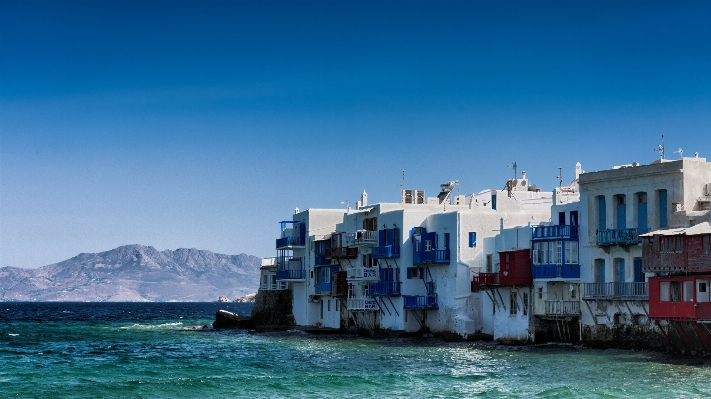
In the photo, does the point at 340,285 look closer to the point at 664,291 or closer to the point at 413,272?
the point at 413,272

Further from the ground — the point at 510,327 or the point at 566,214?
the point at 566,214

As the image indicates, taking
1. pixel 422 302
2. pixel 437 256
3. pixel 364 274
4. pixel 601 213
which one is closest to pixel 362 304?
pixel 364 274

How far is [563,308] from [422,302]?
45.0ft

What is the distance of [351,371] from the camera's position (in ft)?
164

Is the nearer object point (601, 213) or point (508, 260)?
point (601, 213)

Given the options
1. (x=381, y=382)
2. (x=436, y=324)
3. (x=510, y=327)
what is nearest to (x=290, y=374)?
(x=381, y=382)

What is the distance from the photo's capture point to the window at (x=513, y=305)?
6157 centimetres

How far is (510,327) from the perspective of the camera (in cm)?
6184

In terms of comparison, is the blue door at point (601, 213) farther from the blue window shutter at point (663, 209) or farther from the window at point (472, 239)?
the window at point (472, 239)

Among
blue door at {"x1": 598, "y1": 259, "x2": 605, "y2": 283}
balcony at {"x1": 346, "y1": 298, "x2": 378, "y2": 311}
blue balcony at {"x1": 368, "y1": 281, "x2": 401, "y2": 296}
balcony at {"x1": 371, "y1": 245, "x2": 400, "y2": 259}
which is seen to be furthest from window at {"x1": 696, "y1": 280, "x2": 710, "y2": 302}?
balcony at {"x1": 346, "y1": 298, "x2": 378, "y2": 311}

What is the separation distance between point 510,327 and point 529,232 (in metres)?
5.57

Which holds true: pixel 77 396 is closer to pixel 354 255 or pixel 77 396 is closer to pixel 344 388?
pixel 344 388

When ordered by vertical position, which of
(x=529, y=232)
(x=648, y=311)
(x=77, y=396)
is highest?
(x=529, y=232)

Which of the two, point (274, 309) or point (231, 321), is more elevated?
point (274, 309)
